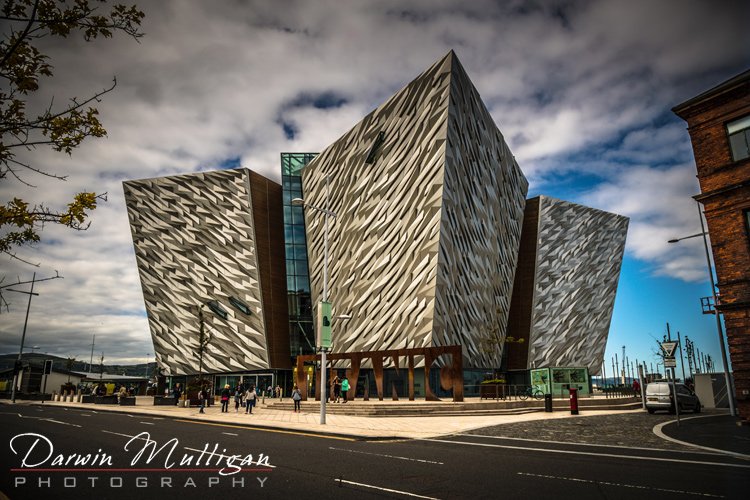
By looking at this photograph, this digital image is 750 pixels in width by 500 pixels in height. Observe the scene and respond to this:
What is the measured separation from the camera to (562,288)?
6025 cm

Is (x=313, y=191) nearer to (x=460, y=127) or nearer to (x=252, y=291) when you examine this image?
(x=252, y=291)

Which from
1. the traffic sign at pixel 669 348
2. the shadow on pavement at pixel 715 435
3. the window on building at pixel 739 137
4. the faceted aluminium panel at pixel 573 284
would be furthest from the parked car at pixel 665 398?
the faceted aluminium panel at pixel 573 284

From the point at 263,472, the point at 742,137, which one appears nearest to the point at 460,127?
the point at 742,137

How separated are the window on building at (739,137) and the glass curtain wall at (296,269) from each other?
43007mm

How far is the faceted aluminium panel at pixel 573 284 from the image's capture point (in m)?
58.1

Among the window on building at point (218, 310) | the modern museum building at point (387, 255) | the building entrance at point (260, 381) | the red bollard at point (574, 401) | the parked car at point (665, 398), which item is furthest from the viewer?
the window on building at point (218, 310)

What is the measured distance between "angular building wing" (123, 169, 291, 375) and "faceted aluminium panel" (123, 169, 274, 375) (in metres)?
0.11

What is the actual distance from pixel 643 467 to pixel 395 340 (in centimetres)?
3040

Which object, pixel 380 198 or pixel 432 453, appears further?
pixel 380 198

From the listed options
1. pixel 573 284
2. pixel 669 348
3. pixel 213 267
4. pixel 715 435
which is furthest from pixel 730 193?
pixel 213 267

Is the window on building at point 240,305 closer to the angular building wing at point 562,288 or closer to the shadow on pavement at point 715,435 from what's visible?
the angular building wing at point 562,288

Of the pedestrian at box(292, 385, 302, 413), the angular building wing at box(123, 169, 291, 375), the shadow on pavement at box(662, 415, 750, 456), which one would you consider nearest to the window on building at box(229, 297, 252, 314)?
the angular building wing at box(123, 169, 291, 375)

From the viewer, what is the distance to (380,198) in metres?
44.5

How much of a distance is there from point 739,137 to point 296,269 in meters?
44.3
